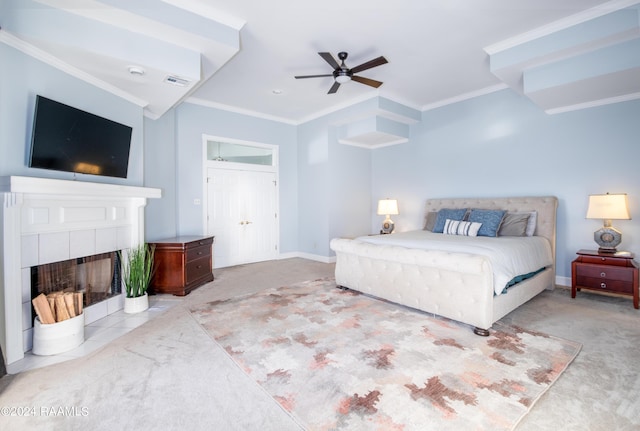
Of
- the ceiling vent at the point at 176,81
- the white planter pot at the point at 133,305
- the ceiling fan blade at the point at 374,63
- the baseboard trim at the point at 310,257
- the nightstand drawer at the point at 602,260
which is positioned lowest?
the white planter pot at the point at 133,305

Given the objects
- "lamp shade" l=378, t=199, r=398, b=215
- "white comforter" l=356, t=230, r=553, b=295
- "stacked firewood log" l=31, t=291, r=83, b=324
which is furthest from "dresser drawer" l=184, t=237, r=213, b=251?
"lamp shade" l=378, t=199, r=398, b=215

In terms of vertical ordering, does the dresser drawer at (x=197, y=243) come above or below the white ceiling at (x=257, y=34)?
below

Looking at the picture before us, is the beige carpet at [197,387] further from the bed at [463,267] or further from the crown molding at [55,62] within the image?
the crown molding at [55,62]

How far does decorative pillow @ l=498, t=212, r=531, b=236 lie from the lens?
4.20 metres

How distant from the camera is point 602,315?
3205 mm

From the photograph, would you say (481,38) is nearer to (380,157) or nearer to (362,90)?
(362,90)

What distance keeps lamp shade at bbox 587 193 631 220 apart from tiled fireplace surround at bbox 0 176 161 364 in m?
5.34

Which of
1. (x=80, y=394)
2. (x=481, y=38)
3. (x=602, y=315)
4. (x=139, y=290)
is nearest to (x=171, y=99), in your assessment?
(x=139, y=290)

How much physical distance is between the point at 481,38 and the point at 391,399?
3702 millimetres

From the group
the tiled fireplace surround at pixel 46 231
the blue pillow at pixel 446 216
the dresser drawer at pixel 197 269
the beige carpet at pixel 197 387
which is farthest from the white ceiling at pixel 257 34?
the beige carpet at pixel 197 387

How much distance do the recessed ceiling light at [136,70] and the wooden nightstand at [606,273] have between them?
17.4 ft

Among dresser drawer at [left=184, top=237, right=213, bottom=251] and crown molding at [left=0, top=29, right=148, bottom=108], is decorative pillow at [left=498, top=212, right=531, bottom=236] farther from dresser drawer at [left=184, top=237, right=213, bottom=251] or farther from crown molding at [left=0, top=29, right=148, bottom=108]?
crown molding at [left=0, top=29, right=148, bottom=108]

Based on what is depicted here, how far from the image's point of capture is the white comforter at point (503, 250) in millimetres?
2885

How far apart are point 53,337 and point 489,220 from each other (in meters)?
4.97
